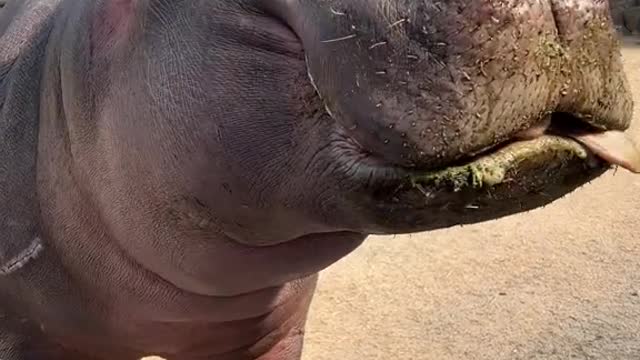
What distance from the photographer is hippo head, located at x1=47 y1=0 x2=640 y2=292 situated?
31.0 inches

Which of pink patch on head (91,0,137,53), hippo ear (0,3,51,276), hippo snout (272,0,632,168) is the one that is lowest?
hippo ear (0,3,51,276)

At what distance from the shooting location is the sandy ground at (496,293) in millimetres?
2254

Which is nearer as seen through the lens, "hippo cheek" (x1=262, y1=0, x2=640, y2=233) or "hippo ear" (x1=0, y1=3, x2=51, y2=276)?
"hippo cheek" (x1=262, y1=0, x2=640, y2=233)

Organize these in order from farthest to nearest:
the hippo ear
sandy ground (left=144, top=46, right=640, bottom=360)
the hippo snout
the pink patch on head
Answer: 1. sandy ground (left=144, top=46, right=640, bottom=360)
2. the hippo ear
3. the pink patch on head
4. the hippo snout

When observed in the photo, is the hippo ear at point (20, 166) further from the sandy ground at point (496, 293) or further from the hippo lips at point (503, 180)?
the sandy ground at point (496, 293)

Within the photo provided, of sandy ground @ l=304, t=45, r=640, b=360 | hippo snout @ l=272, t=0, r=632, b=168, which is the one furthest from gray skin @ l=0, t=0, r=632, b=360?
sandy ground @ l=304, t=45, r=640, b=360

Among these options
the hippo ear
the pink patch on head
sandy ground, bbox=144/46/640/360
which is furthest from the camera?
sandy ground, bbox=144/46/640/360

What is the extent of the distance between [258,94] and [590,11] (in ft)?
0.98

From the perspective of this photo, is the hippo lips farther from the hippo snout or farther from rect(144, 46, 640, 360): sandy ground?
rect(144, 46, 640, 360): sandy ground

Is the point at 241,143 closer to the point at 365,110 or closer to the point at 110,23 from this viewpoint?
the point at 365,110

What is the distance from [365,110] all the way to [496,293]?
1734mm

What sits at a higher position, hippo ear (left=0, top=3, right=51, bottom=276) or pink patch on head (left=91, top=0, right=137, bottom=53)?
pink patch on head (left=91, top=0, right=137, bottom=53)

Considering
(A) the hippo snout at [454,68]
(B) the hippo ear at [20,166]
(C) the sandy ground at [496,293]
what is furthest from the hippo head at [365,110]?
(C) the sandy ground at [496,293]

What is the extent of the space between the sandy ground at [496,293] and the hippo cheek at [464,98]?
141cm
